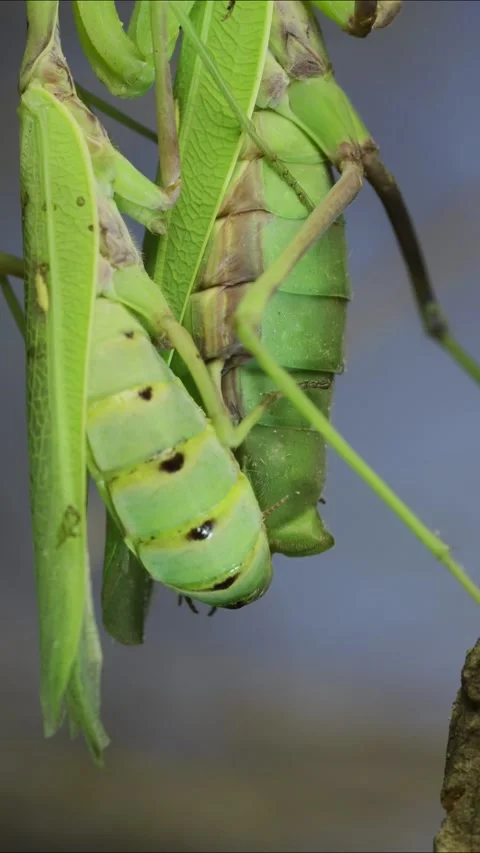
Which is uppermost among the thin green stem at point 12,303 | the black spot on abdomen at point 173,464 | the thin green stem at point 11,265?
the thin green stem at point 11,265

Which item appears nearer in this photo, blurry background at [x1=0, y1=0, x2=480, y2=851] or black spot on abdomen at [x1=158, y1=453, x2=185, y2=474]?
black spot on abdomen at [x1=158, y1=453, x2=185, y2=474]

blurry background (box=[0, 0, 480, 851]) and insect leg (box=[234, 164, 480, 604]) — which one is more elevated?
insect leg (box=[234, 164, 480, 604])

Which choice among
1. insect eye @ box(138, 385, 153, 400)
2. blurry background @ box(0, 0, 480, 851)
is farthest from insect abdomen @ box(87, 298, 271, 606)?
blurry background @ box(0, 0, 480, 851)

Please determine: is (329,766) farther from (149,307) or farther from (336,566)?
(149,307)

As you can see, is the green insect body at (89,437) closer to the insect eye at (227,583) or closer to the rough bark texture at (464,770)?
the insect eye at (227,583)

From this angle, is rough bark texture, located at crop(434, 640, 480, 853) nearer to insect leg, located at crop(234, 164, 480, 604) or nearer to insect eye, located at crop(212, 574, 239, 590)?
insect leg, located at crop(234, 164, 480, 604)

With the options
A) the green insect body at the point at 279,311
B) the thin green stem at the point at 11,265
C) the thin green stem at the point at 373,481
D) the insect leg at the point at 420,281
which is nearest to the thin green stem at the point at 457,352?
the insect leg at the point at 420,281

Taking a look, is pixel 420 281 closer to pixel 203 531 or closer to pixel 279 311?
pixel 279 311

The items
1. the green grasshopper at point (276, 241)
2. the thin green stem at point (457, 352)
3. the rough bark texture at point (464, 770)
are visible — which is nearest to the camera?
the rough bark texture at point (464, 770)
